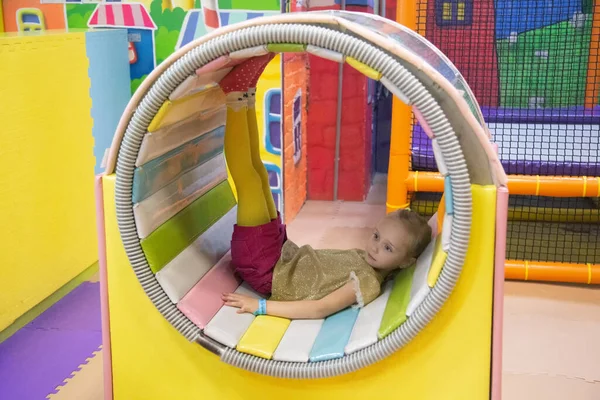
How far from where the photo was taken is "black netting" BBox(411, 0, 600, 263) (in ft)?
8.57

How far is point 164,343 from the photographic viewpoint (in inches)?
56.2

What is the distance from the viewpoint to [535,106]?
10.8ft

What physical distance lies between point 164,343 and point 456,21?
2.48m

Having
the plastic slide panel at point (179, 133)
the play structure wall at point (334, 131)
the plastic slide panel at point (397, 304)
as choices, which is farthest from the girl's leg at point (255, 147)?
the play structure wall at point (334, 131)

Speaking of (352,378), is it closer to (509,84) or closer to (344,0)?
(344,0)

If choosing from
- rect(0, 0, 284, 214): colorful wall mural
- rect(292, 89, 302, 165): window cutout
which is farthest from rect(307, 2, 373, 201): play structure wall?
rect(0, 0, 284, 214): colorful wall mural

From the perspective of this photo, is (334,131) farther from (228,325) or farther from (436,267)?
(436,267)

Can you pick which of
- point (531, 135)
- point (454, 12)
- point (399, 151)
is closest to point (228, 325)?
point (399, 151)

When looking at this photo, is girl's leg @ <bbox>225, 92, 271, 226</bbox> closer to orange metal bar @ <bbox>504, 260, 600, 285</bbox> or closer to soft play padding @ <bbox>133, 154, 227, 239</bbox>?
soft play padding @ <bbox>133, 154, 227, 239</bbox>

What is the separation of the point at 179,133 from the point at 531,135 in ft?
5.73

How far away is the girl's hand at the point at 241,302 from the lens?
1537mm

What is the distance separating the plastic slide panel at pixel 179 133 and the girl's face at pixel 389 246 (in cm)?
50

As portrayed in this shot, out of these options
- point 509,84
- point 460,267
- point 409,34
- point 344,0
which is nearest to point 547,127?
point 509,84

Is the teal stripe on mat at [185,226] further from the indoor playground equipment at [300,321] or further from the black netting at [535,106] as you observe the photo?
the black netting at [535,106]
